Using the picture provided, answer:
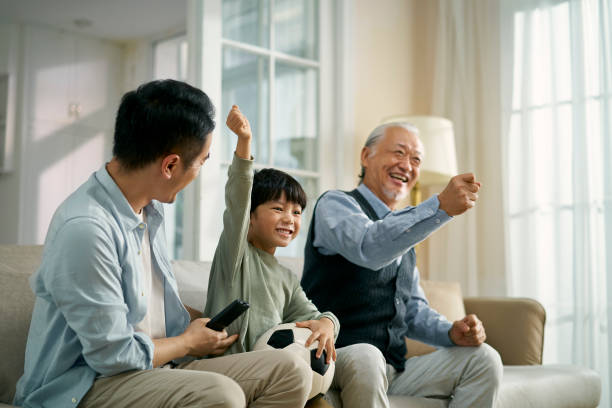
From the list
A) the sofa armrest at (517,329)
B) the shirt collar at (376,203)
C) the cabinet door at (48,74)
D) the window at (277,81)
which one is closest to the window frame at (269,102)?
the window at (277,81)

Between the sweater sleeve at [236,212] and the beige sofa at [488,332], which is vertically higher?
the sweater sleeve at [236,212]

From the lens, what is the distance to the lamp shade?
330 cm

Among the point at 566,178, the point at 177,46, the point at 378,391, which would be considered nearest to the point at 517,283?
the point at 566,178

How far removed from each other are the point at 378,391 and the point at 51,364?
77cm

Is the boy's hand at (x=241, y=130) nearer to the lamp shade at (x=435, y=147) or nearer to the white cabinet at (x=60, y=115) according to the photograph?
the lamp shade at (x=435, y=147)

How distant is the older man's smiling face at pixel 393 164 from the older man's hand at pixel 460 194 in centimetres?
46

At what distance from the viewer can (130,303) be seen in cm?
131

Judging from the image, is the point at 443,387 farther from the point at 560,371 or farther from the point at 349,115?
the point at 349,115

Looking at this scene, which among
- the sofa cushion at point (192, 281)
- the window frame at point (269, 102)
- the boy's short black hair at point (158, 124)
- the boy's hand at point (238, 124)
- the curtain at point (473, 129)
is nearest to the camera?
the boy's short black hair at point (158, 124)

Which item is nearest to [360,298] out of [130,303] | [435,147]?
[130,303]

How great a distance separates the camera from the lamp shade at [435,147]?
3301mm

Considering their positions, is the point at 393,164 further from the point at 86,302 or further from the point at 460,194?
the point at 86,302

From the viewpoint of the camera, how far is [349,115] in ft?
11.9

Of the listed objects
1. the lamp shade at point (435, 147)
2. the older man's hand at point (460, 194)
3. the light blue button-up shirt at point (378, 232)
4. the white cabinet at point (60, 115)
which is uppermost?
the white cabinet at point (60, 115)
